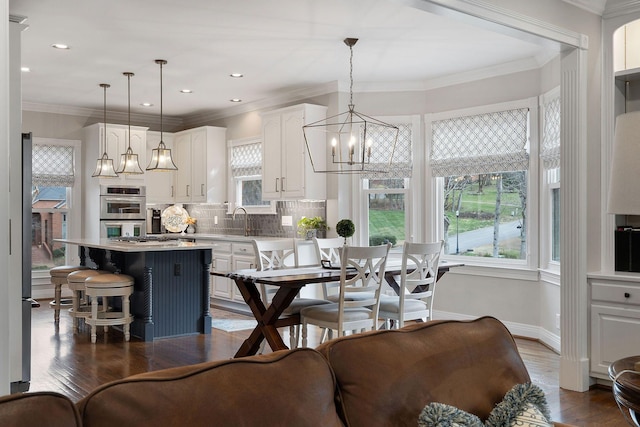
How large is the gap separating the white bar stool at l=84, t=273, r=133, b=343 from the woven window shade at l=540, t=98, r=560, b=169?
13.4ft

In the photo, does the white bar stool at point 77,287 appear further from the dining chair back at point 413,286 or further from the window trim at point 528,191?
the window trim at point 528,191

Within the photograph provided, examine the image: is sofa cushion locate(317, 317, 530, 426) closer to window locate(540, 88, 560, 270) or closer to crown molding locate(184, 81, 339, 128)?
window locate(540, 88, 560, 270)

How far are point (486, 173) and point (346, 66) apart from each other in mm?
1784

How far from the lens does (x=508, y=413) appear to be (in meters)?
1.73

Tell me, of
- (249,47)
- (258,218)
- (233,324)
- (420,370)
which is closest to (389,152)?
(249,47)

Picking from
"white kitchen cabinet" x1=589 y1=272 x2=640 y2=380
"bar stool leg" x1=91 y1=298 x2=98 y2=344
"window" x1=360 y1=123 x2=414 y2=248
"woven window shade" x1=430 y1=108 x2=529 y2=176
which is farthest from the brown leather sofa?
"window" x1=360 y1=123 x2=414 y2=248

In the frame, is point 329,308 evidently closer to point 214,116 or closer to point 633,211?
point 633,211

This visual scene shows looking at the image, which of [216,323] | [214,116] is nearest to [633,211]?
[216,323]

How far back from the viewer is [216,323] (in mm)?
6691

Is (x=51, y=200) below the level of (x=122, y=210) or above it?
above

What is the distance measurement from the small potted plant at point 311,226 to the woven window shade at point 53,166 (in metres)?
3.79

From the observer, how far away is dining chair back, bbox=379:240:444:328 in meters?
4.57

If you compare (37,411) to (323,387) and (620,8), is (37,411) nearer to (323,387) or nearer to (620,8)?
(323,387)

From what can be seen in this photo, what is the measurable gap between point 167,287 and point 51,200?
11.8ft
